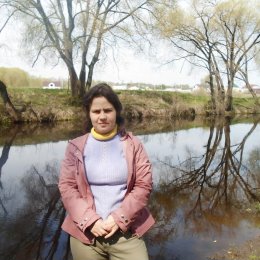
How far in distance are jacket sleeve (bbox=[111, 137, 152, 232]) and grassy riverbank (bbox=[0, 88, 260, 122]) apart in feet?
60.6

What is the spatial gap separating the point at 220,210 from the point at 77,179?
480 centimetres

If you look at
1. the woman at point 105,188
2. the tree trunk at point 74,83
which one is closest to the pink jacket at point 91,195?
the woman at point 105,188

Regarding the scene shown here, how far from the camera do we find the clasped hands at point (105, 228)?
2.38 metres

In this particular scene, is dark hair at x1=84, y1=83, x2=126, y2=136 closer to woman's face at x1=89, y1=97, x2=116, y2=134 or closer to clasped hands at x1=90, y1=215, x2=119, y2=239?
woman's face at x1=89, y1=97, x2=116, y2=134

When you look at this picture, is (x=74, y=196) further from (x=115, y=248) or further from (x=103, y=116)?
(x=103, y=116)

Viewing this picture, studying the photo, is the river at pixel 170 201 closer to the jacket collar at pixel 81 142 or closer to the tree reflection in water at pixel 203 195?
the tree reflection in water at pixel 203 195

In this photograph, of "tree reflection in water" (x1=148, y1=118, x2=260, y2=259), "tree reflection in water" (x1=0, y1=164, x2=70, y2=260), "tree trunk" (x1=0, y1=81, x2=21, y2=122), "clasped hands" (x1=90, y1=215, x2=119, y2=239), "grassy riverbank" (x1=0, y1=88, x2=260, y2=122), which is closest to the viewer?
"clasped hands" (x1=90, y1=215, x2=119, y2=239)

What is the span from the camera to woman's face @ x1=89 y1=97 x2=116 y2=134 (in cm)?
256

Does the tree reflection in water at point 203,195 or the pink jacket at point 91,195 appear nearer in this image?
the pink jacket at point 91,195

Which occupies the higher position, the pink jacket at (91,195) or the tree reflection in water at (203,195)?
the pink jacket at (91,195)

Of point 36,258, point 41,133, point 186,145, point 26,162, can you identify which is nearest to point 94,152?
point 36,258

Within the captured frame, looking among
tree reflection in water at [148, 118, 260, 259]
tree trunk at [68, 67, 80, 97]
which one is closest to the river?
tree reflection in water at [148, 118, 260, 259]

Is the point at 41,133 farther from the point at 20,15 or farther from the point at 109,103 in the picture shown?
the point at 109,103

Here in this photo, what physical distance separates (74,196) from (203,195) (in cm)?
568
